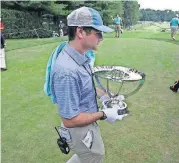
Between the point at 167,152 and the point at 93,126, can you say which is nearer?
the point at 93,126

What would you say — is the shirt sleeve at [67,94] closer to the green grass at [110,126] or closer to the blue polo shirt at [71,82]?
the blue polo shirt at [71,82]

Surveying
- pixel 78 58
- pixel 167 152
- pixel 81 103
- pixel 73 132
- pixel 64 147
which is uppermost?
pixel 78 58

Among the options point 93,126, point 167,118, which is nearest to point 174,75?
point 167,118

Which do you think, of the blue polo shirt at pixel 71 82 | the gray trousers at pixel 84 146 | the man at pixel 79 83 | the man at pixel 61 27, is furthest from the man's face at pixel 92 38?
the man at pixel 61 27

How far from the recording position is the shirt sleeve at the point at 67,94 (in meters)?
2.04

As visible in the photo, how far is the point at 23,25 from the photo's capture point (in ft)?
83.8

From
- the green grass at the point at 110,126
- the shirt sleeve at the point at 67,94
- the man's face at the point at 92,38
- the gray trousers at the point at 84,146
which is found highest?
the man's face at the point at 92,38

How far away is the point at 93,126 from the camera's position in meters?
2.41

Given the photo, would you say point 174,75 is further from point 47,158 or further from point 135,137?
point 47,158

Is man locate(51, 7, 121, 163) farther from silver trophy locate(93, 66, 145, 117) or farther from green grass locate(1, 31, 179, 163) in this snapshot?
green grass locate(1, 31, 179, 163)

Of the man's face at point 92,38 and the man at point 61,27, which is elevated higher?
the man's face at point 92,38

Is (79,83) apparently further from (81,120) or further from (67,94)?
(81,120)

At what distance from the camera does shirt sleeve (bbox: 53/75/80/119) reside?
2.04 m

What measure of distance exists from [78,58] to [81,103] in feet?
1.23
